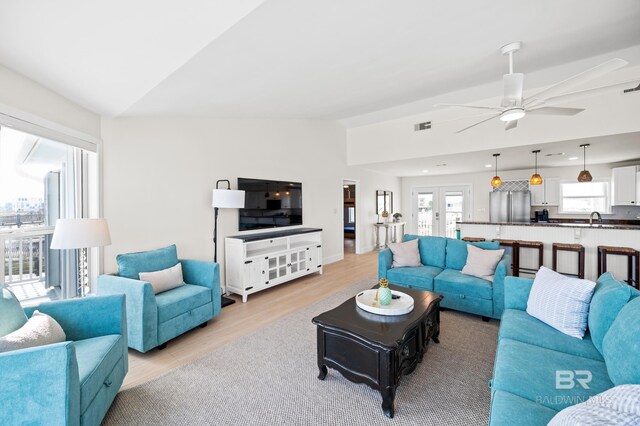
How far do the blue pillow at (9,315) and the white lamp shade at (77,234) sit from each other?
0.59m

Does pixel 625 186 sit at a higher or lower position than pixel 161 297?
higher

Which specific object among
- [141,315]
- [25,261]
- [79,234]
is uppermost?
[79,234]

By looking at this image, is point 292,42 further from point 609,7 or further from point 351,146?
point 351,146

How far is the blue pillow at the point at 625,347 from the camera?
46.2 inches

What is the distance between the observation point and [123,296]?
1976 millimetres

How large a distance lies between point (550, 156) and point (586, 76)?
4.29 m

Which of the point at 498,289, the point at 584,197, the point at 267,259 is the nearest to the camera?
the point at 498,289

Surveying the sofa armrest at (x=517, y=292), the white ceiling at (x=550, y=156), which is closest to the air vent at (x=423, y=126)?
the white ceiling at (x=550, y=156)

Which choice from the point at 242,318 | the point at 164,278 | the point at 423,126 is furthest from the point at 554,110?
the point at 164,278

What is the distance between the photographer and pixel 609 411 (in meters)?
0.86

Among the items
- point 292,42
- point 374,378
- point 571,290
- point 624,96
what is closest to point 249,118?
point 292,42

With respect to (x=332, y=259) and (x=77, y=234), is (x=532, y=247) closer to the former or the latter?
(x=332, y=259)

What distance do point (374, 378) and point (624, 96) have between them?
5.01 metres

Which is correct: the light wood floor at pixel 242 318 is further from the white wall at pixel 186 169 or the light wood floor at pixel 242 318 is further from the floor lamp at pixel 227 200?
the white wall at pixel 186 169
